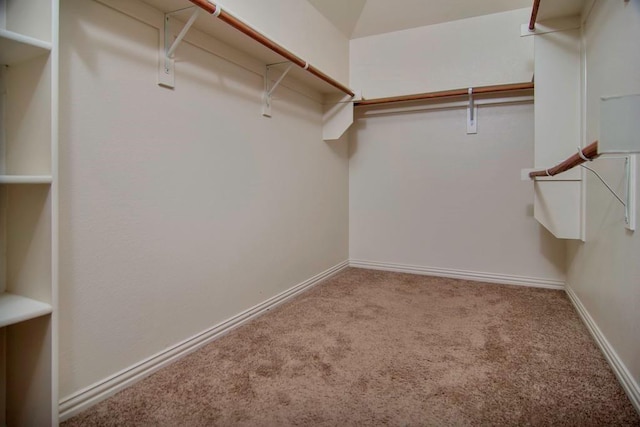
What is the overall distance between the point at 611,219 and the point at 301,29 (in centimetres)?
206

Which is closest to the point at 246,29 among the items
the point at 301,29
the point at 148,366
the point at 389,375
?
the point at 301,29

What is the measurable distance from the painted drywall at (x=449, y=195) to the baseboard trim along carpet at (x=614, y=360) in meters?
0.79

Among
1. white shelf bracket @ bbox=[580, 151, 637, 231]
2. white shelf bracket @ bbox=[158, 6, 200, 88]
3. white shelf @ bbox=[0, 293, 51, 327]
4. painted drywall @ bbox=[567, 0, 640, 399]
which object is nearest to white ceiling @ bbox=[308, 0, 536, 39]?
painted drywall @ bbox=[567, 0, 640, 399]

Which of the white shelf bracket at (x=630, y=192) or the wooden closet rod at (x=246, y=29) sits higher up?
the wooden closet rod at (x=246, y=29)

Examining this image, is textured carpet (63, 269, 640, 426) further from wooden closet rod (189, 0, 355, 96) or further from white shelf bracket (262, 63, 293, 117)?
wooden closet rod (189, 0, 355, 96)

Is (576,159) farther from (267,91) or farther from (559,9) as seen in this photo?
(267,91)

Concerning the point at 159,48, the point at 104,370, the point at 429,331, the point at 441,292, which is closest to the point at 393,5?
the point at 159,48

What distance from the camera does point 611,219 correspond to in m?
1.56

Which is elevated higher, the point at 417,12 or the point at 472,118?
the point at 417,12

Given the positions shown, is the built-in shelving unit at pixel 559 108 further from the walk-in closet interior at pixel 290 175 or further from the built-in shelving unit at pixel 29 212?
the built-in shelving unit at pixel 29 212

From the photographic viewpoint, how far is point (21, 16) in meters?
1.03

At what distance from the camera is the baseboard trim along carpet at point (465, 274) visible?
276cm

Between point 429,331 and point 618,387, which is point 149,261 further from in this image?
point 618,387

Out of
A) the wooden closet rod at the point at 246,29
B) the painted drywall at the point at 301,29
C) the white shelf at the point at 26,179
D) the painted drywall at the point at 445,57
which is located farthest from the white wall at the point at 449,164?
the white shelf at the point at 26,179
